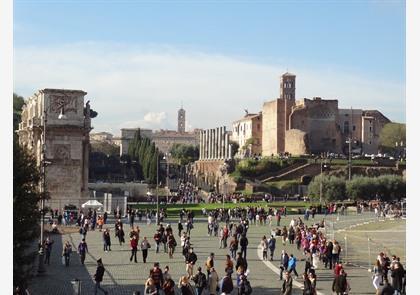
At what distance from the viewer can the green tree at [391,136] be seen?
95838 mm

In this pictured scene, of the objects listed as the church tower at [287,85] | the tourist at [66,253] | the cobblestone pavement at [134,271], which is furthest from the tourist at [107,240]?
the church tower at [287,85]

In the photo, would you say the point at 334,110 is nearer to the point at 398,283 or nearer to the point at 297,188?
the point at 297,188

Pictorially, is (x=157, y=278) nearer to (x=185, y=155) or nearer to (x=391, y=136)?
(x=391, y=136)

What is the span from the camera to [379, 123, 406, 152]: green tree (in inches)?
3773

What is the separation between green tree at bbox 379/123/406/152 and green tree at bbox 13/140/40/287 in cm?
8341

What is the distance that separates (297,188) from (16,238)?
186 feet

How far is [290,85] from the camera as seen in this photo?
121188mm

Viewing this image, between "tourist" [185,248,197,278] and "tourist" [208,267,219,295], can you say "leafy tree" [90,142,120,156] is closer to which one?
"tourist" [185,248,197,278]

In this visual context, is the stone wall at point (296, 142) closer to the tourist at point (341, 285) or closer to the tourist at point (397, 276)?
the tourist at point (397, 276)

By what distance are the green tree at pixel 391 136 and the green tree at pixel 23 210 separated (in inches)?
3284

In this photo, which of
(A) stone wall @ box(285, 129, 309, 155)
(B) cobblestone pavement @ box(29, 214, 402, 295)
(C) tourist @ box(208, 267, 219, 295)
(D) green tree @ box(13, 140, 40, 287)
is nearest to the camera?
(D) green tree @ box(13, 140, 40, 287)

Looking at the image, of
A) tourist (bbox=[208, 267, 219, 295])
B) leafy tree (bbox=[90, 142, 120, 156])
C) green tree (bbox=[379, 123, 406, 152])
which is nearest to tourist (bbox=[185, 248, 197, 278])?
tourist (bbox=[208, 267, 219, 295])

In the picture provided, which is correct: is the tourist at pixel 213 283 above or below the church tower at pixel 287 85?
below
